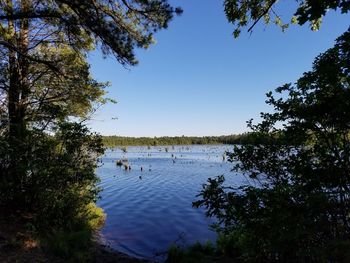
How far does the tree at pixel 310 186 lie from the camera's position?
4.70 m

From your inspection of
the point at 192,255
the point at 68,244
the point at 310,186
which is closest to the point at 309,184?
the point at 310,186

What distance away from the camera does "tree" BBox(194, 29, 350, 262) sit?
4.70 meters

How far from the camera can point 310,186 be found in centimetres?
533

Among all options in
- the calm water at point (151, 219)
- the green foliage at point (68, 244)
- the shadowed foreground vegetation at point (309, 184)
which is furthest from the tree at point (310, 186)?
the calm water at point (151, 219)

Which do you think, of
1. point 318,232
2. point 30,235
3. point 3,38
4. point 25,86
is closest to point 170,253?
point 30,235

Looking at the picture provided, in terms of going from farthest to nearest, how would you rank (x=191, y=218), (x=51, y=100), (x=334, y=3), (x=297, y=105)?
(x=191, y=218), (x=51, y=100), (x=297, y=105), (x=334, y=3)

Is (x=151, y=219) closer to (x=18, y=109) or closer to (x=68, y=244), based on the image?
(x=68, y=244)

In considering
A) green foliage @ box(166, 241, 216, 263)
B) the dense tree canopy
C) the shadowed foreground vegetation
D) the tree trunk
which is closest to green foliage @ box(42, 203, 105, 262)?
the dense tree canopy

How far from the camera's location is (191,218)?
1817cm

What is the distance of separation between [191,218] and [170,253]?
8810mm

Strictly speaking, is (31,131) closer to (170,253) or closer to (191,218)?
(170,253)

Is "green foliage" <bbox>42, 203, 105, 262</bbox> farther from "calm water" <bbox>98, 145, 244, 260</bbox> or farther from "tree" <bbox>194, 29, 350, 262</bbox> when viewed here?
"tree" <bbox>194, 29, 350, 262</bbox>

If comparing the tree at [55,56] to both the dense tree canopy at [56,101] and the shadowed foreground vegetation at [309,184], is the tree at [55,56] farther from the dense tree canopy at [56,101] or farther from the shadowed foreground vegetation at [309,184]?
the shadowed foreground vegetation at [309,184]

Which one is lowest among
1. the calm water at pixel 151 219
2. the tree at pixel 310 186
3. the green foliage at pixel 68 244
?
the calm water at pixel 151 219
